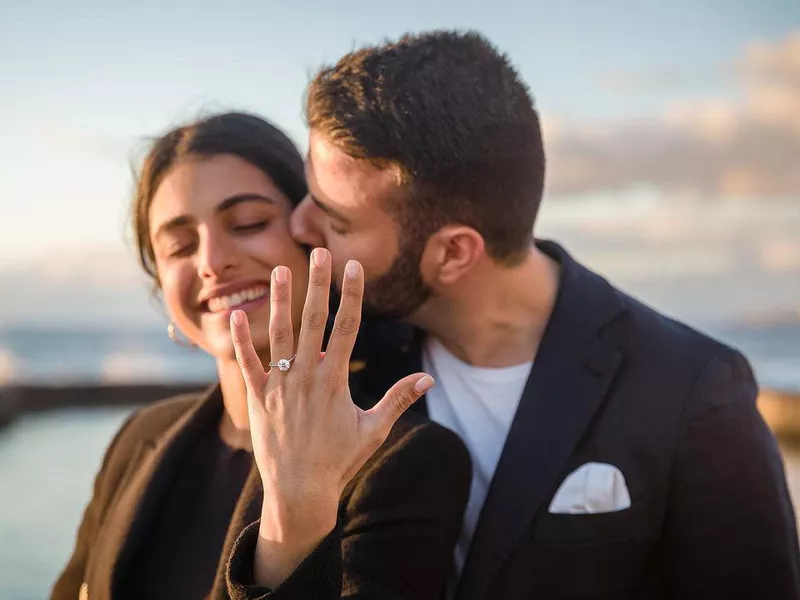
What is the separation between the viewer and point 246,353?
1585 millimetres

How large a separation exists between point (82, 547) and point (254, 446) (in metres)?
1.32

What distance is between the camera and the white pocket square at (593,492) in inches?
89.9

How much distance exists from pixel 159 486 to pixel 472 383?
101 centimetres

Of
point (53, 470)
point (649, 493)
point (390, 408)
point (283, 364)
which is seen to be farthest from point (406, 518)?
point (53, 470)

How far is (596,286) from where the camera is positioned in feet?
8.64

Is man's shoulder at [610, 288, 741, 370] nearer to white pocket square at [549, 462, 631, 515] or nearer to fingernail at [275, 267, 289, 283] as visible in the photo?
white pocket square at [549, 462, 631, 515]

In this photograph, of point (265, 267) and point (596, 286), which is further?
point (596, 286)

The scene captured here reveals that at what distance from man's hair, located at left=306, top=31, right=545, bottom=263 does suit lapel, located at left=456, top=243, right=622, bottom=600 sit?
314 mm

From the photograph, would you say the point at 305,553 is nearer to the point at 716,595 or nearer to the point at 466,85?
the point at 716,595

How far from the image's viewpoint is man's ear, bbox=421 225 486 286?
261 cm

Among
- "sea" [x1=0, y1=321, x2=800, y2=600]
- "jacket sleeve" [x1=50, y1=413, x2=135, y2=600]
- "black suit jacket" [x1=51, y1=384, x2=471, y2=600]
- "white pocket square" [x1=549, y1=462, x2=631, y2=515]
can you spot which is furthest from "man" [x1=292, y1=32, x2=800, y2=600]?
"sea" [x1=0, y1=321, x2=800, y2=600]

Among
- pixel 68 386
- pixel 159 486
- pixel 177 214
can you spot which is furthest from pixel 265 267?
pixel 68 386

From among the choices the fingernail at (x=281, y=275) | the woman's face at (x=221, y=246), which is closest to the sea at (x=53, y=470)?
the woman's face at (x=221, y=246)

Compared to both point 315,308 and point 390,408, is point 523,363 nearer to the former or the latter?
point 390,408
